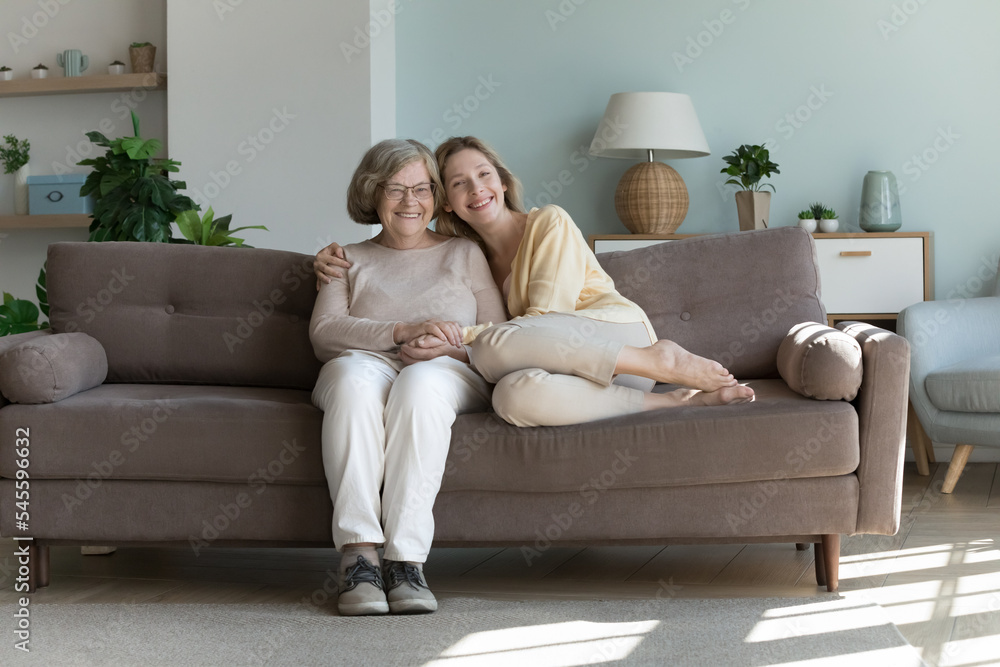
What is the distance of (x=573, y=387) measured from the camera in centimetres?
204

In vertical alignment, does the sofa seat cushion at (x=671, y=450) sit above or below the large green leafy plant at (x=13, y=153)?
below

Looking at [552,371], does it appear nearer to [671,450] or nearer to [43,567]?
[671,450]

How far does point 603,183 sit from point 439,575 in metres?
2.39

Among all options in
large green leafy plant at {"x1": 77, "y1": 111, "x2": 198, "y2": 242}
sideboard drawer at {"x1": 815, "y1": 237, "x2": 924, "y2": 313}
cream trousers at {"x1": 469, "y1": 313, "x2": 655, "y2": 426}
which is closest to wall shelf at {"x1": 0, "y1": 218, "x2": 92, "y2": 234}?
large green leafy plant at {"x1": 77, "y1": 111, "x2": 198, "y2": 242}

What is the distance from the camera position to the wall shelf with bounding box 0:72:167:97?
441cm

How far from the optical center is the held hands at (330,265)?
97.0 inches

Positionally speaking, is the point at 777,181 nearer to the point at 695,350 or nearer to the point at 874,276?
the point at 874,276

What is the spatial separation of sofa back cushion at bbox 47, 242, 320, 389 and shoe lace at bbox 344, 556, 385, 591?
765 millimetres

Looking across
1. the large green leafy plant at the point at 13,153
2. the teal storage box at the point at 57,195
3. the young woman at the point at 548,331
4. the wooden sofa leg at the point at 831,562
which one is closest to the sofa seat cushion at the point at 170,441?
the young woman at the point at 548,331

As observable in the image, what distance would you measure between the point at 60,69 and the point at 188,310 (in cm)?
Result: 270

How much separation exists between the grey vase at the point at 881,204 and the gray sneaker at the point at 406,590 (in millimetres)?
2638

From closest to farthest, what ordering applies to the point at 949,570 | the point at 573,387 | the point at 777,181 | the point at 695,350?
the point at 573,387 → the point at 949,570 → the point at 695,350 → the point at 777,181

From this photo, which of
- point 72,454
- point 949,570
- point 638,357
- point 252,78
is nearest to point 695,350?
point 638,357

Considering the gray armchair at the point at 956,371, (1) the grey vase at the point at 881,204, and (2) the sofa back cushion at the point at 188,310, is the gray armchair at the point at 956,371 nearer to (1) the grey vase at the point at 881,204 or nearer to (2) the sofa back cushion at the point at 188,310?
(1) the grey vase at the point at 881,204
